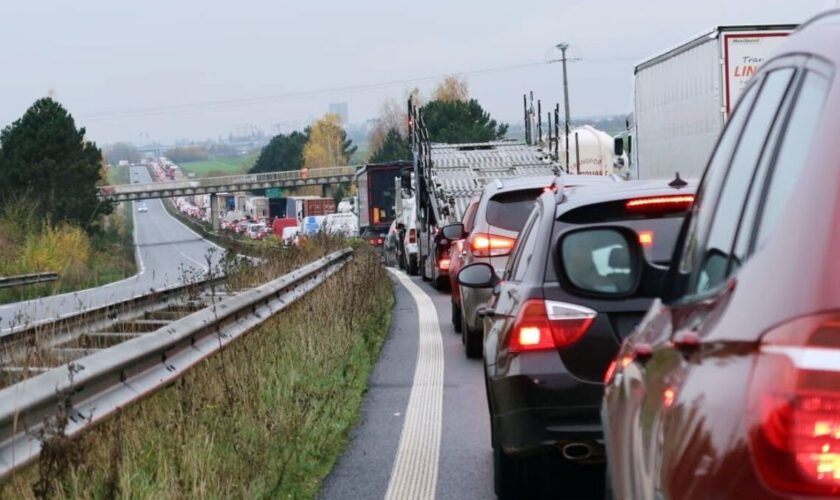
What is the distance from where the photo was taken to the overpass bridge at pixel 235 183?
152 meters

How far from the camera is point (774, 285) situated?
2.38 metres

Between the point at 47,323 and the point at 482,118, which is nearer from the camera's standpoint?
the point at 47,323

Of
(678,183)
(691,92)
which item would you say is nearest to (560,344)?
(678,183)

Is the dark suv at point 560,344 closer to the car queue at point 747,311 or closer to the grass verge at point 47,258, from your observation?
the car queue at point 747,311

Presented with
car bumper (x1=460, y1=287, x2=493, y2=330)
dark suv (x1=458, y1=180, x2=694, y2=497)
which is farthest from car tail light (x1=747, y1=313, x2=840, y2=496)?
car bumper (x1=460, y1=287, x2=493, y2=330)

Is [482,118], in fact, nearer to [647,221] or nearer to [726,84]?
[726,84]

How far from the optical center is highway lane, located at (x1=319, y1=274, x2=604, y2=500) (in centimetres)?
749

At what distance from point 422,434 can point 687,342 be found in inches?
266

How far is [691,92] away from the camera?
2511cm

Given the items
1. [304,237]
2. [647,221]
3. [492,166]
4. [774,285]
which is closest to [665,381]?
[774,285]

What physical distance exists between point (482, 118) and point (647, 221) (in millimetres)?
101780

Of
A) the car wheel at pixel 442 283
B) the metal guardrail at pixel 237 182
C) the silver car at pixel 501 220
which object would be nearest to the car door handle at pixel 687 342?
the silver car at pixel 501 220

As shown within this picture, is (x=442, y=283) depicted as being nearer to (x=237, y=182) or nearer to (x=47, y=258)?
(x=47, y=258)

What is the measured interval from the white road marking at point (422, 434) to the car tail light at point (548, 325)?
1.23m
